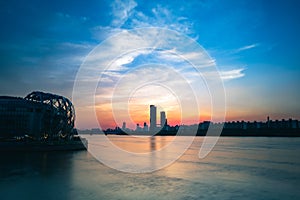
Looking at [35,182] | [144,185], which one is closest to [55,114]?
[35,182]

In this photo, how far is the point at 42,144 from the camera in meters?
43.9

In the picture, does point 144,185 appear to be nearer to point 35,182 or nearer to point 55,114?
point 35,182

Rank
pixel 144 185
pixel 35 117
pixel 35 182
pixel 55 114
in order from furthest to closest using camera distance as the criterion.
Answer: pixel 55 114, pixel 35 117, pixel 35 182, pixel 144 185

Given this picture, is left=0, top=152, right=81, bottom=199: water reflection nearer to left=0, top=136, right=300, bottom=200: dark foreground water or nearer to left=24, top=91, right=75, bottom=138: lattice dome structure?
left=0, top=136, right=300, bottom=200: dark foreground water

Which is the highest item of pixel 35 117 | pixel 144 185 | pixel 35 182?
pixel 35 117

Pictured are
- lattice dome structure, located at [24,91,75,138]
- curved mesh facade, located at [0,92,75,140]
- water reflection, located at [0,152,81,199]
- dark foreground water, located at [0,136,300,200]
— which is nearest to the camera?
water reflection, located at [0,152,81,199]

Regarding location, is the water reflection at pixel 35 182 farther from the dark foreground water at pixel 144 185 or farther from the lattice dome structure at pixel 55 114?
the lattice dome structure at pixel 55 114

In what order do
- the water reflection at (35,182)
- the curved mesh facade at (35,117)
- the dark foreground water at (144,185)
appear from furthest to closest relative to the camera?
1. the curved mesh facade at (35,117)
2. the dark foreground water at (144,185)
3. the water reflection at (35,182)

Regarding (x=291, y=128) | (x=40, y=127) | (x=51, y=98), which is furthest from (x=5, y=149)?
(x=291, y=128)

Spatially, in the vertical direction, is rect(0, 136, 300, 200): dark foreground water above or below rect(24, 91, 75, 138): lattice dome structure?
below

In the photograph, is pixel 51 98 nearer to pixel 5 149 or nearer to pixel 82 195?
pixel 5 149

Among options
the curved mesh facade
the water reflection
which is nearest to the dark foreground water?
the water reflection

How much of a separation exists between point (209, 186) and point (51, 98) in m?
46.5

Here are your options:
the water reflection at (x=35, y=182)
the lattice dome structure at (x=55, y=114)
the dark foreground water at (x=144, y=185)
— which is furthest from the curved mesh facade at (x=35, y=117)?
the dark foreground water at (x=144, y=185)
